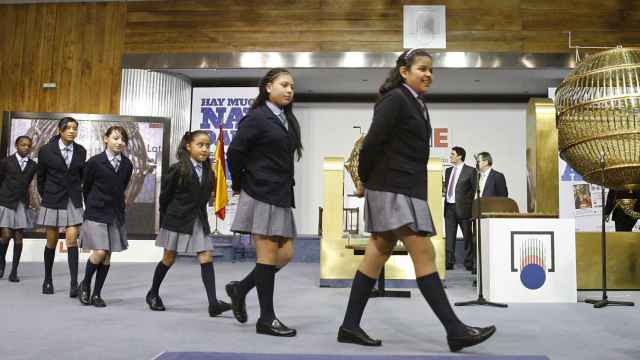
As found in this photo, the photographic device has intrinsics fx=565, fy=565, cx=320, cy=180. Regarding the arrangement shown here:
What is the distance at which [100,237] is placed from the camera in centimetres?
427

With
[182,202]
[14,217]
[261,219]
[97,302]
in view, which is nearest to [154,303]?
[97,302]

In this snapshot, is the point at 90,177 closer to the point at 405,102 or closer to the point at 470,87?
the point at 405,102

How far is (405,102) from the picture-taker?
2.74 m

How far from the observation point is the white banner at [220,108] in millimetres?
10320

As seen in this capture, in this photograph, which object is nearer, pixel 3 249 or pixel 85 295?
pixel 85 295

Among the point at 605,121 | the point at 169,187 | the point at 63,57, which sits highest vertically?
the point at 63,57

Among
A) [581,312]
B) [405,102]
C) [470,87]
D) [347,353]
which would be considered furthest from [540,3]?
[347,353]

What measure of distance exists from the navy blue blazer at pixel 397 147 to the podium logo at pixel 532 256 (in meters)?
2.18

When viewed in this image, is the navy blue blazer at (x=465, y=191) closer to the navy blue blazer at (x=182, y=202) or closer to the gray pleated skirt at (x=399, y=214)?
the navy blue blazer at (x=182, y=202)

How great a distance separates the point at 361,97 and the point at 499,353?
929 cm

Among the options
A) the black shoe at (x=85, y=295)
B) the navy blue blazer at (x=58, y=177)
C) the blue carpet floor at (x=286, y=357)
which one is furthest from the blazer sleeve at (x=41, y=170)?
the blue carpet floor at (x=286, y=357)

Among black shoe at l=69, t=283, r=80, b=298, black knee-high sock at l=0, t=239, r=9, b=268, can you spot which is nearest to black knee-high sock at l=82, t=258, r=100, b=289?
black shoe at l=69, t=283, r=80, b=298

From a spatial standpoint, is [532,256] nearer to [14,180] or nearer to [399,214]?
[399,214]

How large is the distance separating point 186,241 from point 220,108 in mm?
6882
